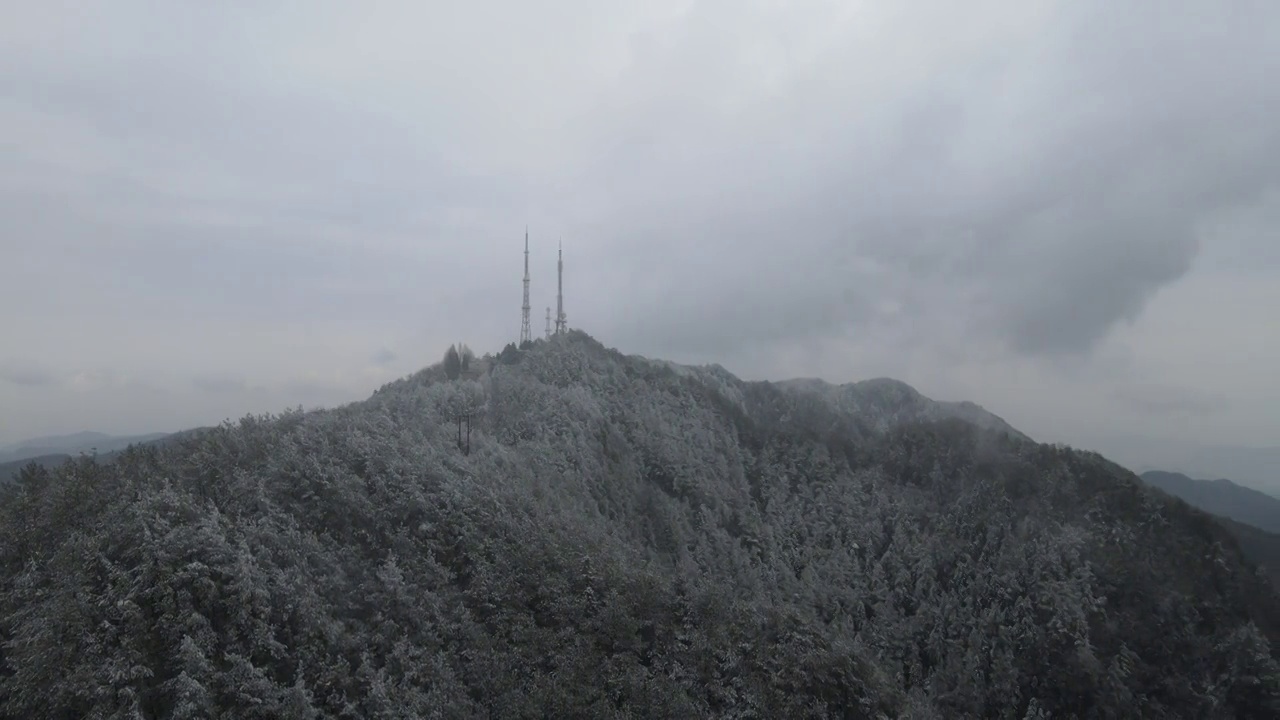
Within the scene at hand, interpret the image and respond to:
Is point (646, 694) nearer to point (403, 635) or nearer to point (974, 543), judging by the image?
point (403, 635)

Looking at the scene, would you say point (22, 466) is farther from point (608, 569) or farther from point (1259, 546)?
point (1259, 546)

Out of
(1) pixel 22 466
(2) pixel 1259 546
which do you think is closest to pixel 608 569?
(1) pixel 22 466

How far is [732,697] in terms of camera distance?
98.1 feet

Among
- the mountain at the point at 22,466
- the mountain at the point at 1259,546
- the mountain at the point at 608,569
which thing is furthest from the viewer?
the mountain at the point at 1259,546

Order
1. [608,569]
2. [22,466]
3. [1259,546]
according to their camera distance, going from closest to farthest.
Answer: [608,569] → [22,466] → [1259,546]

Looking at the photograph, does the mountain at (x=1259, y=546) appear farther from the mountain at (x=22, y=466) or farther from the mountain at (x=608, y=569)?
the mountain at (x=22, y=466)

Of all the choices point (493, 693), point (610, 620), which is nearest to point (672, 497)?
point (610, 620)

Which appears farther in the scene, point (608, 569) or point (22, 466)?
point (22, 466)

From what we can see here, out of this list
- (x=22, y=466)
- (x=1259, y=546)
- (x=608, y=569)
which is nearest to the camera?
(x=608, y=569)

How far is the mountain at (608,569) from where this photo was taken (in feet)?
82.7

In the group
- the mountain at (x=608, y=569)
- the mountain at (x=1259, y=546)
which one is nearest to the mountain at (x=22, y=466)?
the mountain at (x=608, y=569)

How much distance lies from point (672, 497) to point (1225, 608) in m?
33.9

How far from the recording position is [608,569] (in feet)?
112

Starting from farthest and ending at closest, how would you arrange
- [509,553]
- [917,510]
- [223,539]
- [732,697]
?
[917,510]
[509,553]
[732,697]
[223,539]
